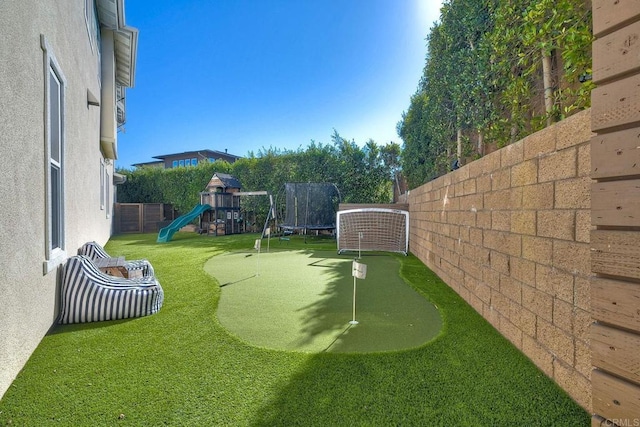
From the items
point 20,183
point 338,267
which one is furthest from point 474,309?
point 20,183

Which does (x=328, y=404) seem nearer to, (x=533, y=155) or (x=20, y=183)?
(x=533, y=155)

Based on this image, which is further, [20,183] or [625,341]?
[20,183]

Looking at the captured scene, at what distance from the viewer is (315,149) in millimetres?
12789

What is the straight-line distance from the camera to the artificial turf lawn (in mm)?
1540

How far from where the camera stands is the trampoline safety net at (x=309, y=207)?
10586 millimetres

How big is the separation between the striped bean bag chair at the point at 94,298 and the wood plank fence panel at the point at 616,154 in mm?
3552

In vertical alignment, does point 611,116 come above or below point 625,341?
above

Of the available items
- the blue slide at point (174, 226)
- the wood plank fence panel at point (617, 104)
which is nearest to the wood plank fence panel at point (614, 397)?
the wood plank fence panel at point (617, 104)

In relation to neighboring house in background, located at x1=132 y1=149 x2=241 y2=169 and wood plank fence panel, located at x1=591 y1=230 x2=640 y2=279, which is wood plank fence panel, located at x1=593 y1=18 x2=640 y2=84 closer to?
wood plank fence panel, located at x1=591 y1=230 x2=640 y2=279

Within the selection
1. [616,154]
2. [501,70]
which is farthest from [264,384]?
[501,70]

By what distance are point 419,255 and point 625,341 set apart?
552 cm

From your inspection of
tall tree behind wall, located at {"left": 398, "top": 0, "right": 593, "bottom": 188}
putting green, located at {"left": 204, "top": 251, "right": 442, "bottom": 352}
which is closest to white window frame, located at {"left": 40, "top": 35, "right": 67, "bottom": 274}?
putting green, located at {"left": 204, "top": 251, "right": 442, "bottom": 352}

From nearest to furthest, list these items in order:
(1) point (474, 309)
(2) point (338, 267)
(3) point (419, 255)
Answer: (1) point (474, 309) < (2) point (338, 267) < (3) point (419, 255)

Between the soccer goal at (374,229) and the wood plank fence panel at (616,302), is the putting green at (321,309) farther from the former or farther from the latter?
the soccer goal at (374,229)
